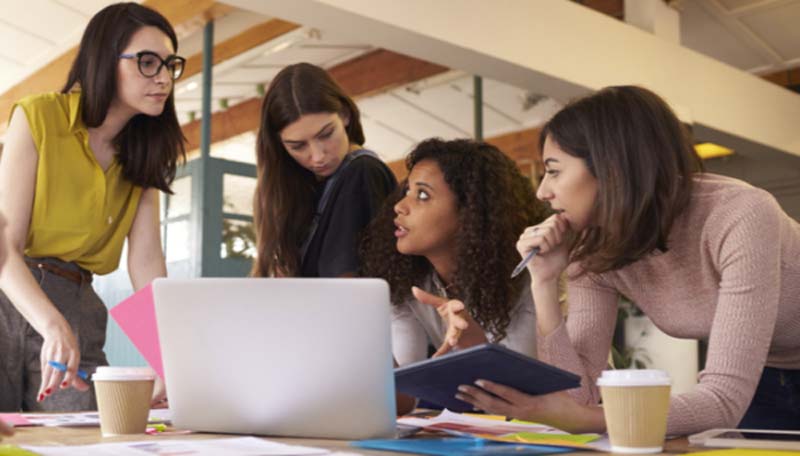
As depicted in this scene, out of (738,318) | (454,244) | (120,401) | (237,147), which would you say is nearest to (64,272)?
(120,401)

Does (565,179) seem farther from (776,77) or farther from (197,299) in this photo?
(776,77)

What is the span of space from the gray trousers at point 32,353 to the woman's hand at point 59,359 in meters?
0.31

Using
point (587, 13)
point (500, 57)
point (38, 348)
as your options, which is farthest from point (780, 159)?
point (38, 348)

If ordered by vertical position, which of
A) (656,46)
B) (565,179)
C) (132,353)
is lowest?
(132,353)

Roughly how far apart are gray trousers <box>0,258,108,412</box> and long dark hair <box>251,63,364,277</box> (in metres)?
0.52

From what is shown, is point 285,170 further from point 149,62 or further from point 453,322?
point 453,322

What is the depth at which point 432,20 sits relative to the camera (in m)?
4.19

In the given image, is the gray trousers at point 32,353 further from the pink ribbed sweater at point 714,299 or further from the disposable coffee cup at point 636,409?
the disposable coffee cup at point 636,409

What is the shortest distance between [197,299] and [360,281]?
0.23 meters

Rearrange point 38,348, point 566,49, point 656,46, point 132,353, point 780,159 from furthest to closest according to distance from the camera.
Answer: point 780,159
point 656,46
point 566,49
point 132,353
point 38,348

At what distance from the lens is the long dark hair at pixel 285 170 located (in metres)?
2.27

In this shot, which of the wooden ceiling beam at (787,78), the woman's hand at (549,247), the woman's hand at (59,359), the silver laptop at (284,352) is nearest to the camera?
the silver laptop at (284,352)

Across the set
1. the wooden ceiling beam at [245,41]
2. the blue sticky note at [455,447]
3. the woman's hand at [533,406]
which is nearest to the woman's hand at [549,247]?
the woman's hand at [533,406]

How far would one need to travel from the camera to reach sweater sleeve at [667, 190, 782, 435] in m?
1.29
